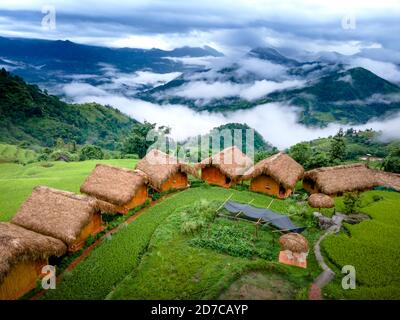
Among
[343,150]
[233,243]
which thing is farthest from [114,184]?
[343,150]

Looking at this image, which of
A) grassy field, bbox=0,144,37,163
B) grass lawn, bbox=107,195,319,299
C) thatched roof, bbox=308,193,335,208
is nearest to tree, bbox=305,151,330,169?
thatched roof, bbox=308,193,335,208

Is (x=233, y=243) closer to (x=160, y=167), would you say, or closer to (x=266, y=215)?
(x=266, y=215)

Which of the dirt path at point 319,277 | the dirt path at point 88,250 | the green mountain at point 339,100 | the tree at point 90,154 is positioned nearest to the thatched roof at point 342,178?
the dirt path at point 319,277

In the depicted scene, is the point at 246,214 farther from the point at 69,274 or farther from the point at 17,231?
the point at 17,231

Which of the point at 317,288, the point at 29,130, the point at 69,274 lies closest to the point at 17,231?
the point at 69,274

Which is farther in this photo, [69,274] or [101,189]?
[101,189]

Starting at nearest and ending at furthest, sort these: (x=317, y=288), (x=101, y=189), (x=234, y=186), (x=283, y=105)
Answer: (x=317, y=288)
(x=101, y=189)
(x=234, y=186)
(x=283, y=105)

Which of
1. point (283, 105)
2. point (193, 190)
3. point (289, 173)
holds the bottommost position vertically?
point (283, 105)

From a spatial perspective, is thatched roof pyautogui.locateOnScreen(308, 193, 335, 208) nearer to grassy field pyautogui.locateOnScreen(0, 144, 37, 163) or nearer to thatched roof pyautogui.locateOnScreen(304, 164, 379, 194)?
thatched roof pyautogui.locateOnScreen(304, 164, 379, 194)
